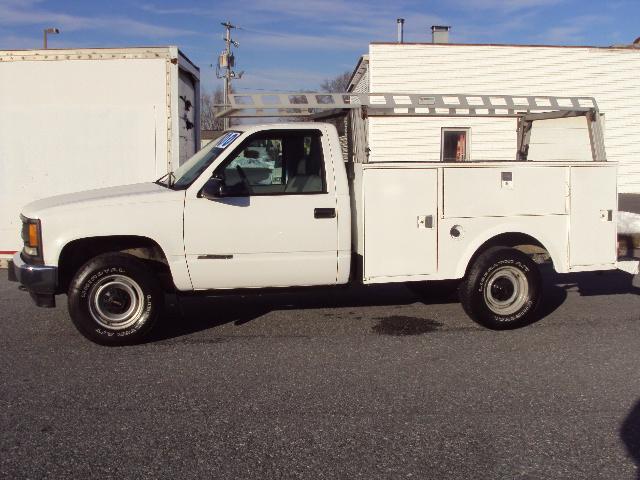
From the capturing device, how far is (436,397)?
4863 millimetres

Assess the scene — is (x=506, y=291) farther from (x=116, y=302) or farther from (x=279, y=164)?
(x=116, y=302)

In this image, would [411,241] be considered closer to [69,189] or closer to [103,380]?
[103,380]

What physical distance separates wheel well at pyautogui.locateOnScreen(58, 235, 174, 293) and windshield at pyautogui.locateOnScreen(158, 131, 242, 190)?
2.01 feet

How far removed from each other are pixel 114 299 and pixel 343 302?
2.79 metres

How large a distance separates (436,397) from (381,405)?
1.40 feet

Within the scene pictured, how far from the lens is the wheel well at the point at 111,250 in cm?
625

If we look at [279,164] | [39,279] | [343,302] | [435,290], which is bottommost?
[343,302]

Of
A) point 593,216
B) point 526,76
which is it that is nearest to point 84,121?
point 593,216

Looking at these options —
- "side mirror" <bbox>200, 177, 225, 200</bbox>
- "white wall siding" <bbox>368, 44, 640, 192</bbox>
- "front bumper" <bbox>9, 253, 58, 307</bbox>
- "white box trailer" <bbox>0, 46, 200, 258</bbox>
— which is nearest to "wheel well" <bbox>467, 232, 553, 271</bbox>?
"side mirror" <bbox>200, 177, 225, 200</bbox>

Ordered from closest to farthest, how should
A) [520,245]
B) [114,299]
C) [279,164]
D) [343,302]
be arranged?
1. [114,299]
2. [279,164]
3. [520,245]
4. [343,302]

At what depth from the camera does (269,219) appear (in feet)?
20.5

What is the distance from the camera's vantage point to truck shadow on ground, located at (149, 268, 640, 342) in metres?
6.84

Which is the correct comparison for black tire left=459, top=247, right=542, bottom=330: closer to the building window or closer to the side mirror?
the side mirror

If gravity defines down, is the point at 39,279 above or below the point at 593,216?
below
